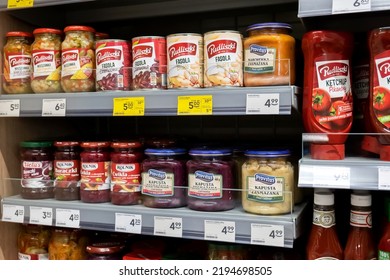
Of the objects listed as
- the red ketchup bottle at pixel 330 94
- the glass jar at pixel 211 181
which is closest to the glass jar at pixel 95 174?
the glass jar at pixel 211 181

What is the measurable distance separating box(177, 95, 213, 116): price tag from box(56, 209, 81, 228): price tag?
0.55 m

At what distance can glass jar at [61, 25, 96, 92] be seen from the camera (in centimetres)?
152

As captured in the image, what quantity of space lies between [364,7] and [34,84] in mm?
1183

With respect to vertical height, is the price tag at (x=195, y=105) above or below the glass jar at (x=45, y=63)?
below

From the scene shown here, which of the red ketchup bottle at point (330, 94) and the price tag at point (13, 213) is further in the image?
the price tag at point (13, 213)

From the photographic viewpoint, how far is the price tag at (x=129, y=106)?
4.55ft

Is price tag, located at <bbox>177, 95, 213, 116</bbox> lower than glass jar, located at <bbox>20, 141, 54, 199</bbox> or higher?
higher

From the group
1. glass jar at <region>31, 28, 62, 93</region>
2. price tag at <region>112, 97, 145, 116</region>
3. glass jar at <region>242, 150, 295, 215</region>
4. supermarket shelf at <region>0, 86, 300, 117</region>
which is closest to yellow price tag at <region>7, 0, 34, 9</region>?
glass jar at <region>31, 28, 62, 93</region>

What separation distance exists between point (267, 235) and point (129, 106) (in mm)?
622

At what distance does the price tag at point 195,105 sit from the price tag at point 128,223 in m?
0.40

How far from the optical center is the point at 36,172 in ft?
5.23

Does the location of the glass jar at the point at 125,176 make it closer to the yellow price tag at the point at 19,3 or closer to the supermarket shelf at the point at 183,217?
the supermarket shelf at the point at 183,217

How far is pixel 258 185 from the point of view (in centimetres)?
127

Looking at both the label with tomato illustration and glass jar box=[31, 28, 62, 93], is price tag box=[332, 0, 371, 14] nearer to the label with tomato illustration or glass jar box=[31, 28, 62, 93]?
the label with tomato illustration
